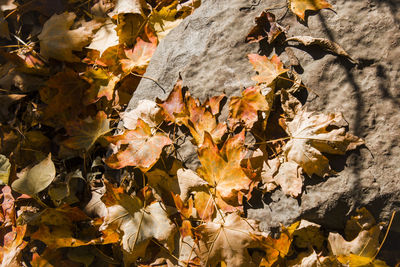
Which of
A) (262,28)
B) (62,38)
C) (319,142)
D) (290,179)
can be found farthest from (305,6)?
(62,38)

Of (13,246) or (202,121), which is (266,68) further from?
(13,246)

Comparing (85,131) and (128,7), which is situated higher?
(128,7)

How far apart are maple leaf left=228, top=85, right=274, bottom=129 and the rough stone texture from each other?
7cm

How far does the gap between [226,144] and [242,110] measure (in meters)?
0.18

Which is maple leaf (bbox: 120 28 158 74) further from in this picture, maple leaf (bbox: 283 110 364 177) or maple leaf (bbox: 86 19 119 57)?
maple leaf (bbox: 283 110 364 177)

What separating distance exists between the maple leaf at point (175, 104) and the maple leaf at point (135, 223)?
15.3 inches

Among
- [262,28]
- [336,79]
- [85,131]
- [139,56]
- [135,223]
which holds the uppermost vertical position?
[262,28]

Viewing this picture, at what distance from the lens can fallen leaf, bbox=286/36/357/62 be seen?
140cm

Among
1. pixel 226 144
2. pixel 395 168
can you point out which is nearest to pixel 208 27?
pixel 226 144

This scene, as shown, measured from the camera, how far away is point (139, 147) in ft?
4.88

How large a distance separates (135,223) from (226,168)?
446 mm

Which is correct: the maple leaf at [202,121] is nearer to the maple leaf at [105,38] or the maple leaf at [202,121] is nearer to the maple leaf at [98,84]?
the maple leaf at [98,84]

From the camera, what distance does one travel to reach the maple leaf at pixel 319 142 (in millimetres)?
1288

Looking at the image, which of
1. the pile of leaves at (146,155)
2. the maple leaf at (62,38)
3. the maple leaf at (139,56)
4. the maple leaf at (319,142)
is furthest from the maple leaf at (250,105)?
the maple leaf at (62,38)
